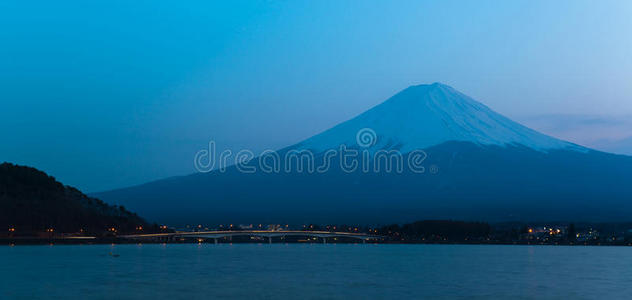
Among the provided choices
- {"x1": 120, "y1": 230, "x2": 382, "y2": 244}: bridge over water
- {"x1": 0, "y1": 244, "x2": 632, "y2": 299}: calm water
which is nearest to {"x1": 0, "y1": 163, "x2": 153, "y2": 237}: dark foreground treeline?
{"x1": 120, "y1": 230, "x2": 382, "y2": 244}: bridge over water

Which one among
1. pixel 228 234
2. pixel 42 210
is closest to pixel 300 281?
pixel 42 210

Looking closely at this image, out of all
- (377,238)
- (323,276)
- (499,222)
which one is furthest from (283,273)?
(499,222)

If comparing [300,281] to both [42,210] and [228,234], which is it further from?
[228,234]

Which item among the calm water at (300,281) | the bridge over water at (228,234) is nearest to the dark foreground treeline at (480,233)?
the bridge over water at (228,234)

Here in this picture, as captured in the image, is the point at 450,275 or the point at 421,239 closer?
the point at 450,275

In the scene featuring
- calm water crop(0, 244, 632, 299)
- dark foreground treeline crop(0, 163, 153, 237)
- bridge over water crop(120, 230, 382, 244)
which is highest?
dark foreground treeline crop(0, 163, 153, 237)

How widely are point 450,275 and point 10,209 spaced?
283ft

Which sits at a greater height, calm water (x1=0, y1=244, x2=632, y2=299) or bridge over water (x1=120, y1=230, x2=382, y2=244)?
bridge over water (x1=120, y1=230, x2=382, y2=244)

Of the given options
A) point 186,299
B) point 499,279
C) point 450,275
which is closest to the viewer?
point 186,299

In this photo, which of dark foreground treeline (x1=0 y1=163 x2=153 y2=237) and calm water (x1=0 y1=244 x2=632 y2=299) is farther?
dark foreground treeline (x1=0 y1=163 x2=153 y2=237)

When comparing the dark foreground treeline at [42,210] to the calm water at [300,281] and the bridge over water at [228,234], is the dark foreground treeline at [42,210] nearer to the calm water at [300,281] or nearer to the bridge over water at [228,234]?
the bridge over water at [228,234]

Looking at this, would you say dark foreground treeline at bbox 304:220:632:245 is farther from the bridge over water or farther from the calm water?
the calm water

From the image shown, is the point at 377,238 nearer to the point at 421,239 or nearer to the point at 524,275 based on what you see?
the point at 421,239

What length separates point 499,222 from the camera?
633ft
